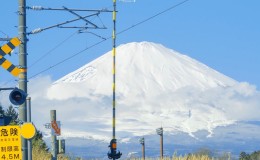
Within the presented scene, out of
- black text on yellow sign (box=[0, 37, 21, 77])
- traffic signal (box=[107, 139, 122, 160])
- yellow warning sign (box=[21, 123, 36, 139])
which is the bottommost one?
traffic signal (box=[107, 139, 122, 160])

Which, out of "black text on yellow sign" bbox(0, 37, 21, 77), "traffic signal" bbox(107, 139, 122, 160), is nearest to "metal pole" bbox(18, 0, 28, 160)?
"black text on yellow sign" bbox(0, 37, 21, 77)

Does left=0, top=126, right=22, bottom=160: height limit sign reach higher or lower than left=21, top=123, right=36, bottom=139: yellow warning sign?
lower

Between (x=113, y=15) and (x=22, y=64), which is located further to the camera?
(x=113, y=15)

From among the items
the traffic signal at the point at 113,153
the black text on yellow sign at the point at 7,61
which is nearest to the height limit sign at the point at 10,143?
the black text on yellow sign at the point at 7,61

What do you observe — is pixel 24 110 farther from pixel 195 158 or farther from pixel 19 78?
pixel 195 158

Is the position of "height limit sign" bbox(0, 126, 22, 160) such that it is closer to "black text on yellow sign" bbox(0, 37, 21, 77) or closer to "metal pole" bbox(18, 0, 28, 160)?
"black text on yellow sign" bbox(0, 37, 21, 77)

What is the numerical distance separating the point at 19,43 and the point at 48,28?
617 centimetres

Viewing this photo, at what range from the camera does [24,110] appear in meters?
25.2

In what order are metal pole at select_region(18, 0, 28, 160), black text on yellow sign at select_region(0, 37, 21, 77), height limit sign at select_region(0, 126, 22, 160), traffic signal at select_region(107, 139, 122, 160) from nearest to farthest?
1. height limit sign at select_region(0, 126, 22, 160)
2. black text on yellow sign at select_region(0, 37, 21, 77)
3. metal pole at select_region(18, 0, 28, 160)
4. traffic signal at select_region(107, 139, 122, 160)

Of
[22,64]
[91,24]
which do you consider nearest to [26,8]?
[22,64]

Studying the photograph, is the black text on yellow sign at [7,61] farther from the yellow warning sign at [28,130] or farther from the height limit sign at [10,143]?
the height limit sign at [10,143]

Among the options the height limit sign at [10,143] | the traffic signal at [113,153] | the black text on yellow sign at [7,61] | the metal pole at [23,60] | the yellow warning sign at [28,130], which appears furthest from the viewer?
the traffic signal at [113,153]

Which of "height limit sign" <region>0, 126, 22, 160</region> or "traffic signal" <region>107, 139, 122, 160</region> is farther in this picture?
"traffic signal" <region>107, 139, 122, 160</region>

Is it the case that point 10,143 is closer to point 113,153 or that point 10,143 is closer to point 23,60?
point 23,60
